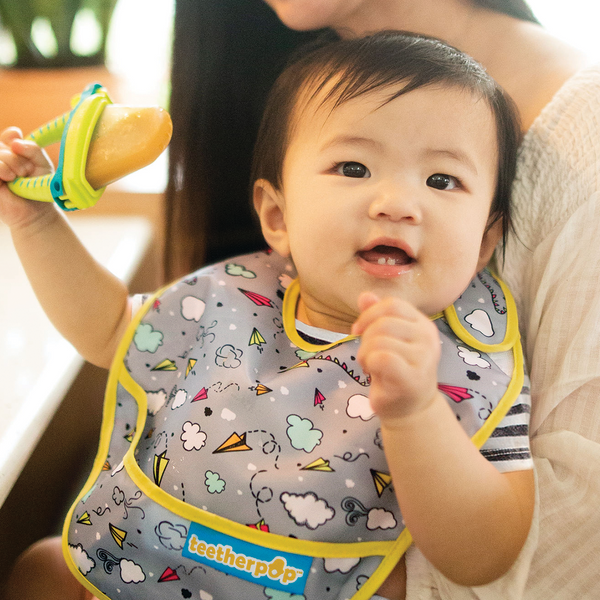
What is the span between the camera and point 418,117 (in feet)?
2.05

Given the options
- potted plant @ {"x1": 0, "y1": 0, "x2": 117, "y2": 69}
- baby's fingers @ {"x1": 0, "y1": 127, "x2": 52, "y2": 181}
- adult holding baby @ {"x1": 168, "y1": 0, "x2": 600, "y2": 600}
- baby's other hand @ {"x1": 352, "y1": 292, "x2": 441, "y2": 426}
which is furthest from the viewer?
potted plant @ {"x1": 0, "y1": 0, "x2": 117, "y2": 69}

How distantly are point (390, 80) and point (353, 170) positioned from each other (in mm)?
104

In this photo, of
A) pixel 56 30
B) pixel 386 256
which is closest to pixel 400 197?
pixel 386 256

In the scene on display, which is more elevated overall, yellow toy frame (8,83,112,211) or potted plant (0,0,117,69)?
yellow toy frame (8,83,112,211)

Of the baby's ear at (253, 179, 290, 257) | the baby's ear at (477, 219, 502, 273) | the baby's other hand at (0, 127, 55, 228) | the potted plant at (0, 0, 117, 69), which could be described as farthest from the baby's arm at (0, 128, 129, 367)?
the potted plant at (0, 0, 117, 69)

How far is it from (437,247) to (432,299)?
0.06 m

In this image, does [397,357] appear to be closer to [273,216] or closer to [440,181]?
[440,181]

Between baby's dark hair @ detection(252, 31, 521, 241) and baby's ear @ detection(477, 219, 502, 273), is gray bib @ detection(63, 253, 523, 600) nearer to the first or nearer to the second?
baby's ear @ detection(477, 219, 502, 273)

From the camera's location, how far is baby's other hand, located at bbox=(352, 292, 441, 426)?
473 millimetres

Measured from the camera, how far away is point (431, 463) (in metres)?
0.51

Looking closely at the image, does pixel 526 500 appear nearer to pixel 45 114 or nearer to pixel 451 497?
pixel 451 497

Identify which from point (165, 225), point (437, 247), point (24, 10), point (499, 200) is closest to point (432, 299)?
point (437, 247)

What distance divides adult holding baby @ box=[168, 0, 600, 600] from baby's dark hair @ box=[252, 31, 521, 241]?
36 mm

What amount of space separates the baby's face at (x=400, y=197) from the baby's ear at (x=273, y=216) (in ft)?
0.31
